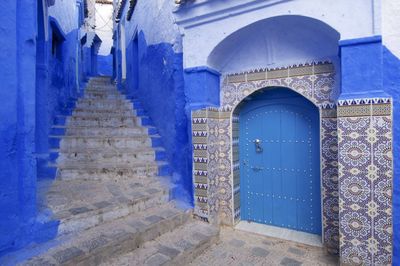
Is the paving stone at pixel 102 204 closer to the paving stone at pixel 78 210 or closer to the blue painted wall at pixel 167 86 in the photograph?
the paving stone at pixel 78 210

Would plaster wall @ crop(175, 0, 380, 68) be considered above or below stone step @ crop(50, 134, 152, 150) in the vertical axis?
above

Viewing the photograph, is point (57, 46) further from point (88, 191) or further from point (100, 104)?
point (88, 191)

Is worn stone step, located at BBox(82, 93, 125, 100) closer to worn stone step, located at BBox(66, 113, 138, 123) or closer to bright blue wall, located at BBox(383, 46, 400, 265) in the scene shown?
worn stone step, located at BBox(66, 113, 138, 123)

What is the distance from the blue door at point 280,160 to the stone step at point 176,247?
83cm

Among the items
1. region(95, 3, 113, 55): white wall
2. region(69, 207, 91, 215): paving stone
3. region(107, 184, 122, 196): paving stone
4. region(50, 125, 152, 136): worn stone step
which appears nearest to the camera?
region(69, 207, 91, 215): paving stone

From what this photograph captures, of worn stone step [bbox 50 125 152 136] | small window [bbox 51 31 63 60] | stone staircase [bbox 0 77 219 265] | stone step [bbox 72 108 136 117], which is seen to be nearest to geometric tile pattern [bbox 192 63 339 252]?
stone staircase [bbox 0 77 219 265]

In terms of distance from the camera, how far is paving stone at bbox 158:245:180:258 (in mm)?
2676

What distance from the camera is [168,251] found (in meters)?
2.74

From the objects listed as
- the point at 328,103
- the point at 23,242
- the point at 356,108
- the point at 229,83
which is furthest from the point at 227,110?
the point at 23,242

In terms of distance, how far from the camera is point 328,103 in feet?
9.71

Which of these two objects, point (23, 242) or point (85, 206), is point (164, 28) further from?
point (23, 242)

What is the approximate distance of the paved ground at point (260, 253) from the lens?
2.80 meters

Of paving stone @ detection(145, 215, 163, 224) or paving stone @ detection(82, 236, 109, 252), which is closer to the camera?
paving stone @ detection(82, 236, 109, 252)

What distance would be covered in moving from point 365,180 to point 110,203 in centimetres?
270
